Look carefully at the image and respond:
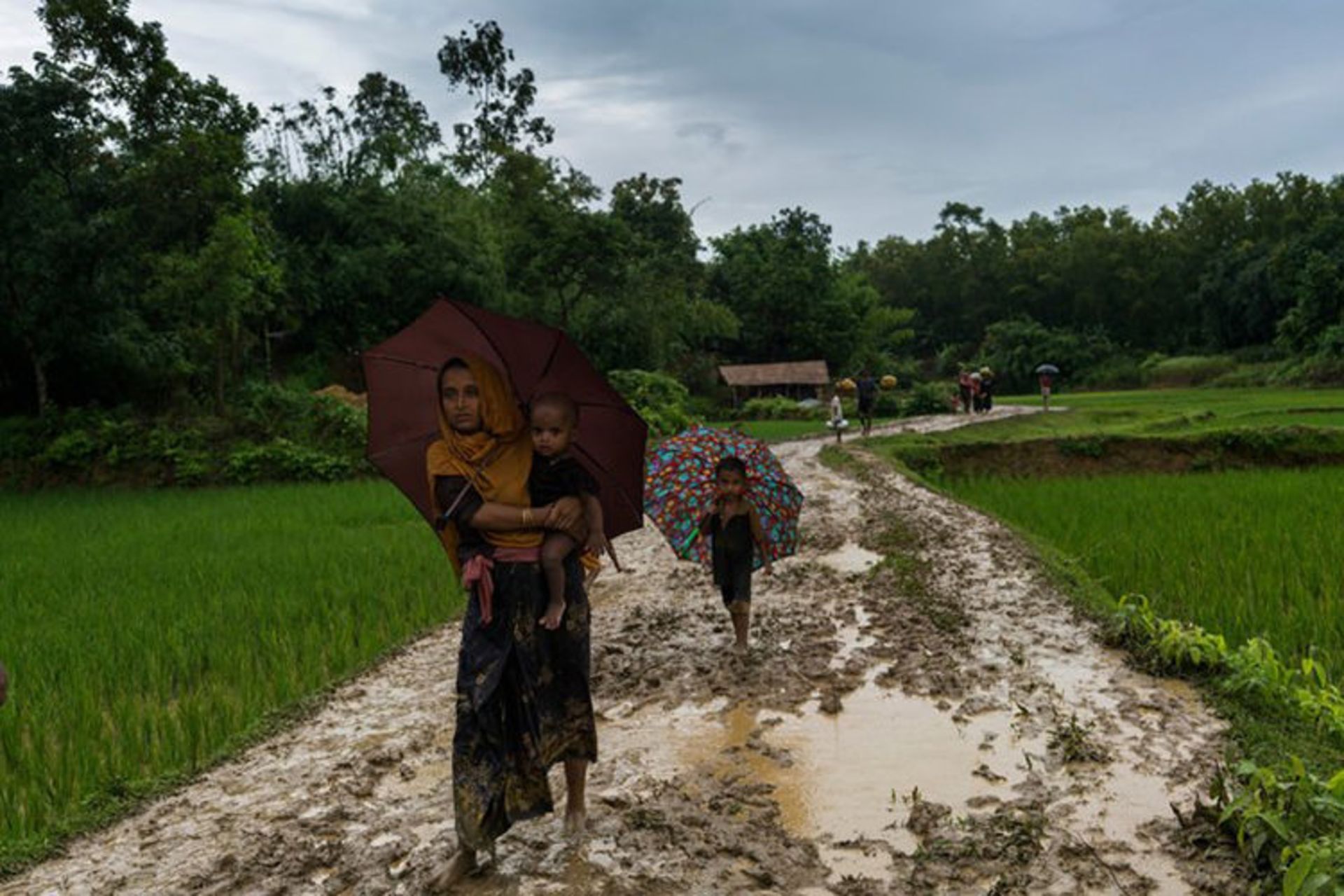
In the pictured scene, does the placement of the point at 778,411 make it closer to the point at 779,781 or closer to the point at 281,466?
the point at 281,466

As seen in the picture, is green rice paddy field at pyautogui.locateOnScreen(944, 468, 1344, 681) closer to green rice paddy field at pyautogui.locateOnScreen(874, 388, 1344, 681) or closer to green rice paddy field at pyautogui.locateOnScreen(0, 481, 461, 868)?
green rice paddy field at pyautogui.locateOnScreen(874, 388, 1344, 681)

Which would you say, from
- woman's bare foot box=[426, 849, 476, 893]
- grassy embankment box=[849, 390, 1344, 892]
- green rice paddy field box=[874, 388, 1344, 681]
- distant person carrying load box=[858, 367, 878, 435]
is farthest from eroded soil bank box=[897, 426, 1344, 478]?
woman's bare foot box=[426, 849, 476, 893]

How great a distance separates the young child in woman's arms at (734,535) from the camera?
4648 mm

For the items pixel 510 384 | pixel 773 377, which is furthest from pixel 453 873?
pixel 773 377

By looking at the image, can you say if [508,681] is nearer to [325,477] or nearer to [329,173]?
[325,477]

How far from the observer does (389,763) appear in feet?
11.6

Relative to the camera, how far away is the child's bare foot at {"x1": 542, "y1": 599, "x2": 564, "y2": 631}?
102 inches

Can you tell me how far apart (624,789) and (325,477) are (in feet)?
46.7

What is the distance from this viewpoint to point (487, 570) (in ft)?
8.48

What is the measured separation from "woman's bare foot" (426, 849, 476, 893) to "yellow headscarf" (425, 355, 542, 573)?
81 centimetres

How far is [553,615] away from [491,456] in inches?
18.7

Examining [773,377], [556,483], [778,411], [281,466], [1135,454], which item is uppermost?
[773,377]

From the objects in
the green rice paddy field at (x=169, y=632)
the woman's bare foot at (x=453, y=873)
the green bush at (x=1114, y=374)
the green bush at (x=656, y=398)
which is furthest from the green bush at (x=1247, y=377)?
the woman's bare foot at (x=453, y=873)

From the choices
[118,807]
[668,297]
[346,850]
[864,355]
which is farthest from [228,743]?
[864,355]
